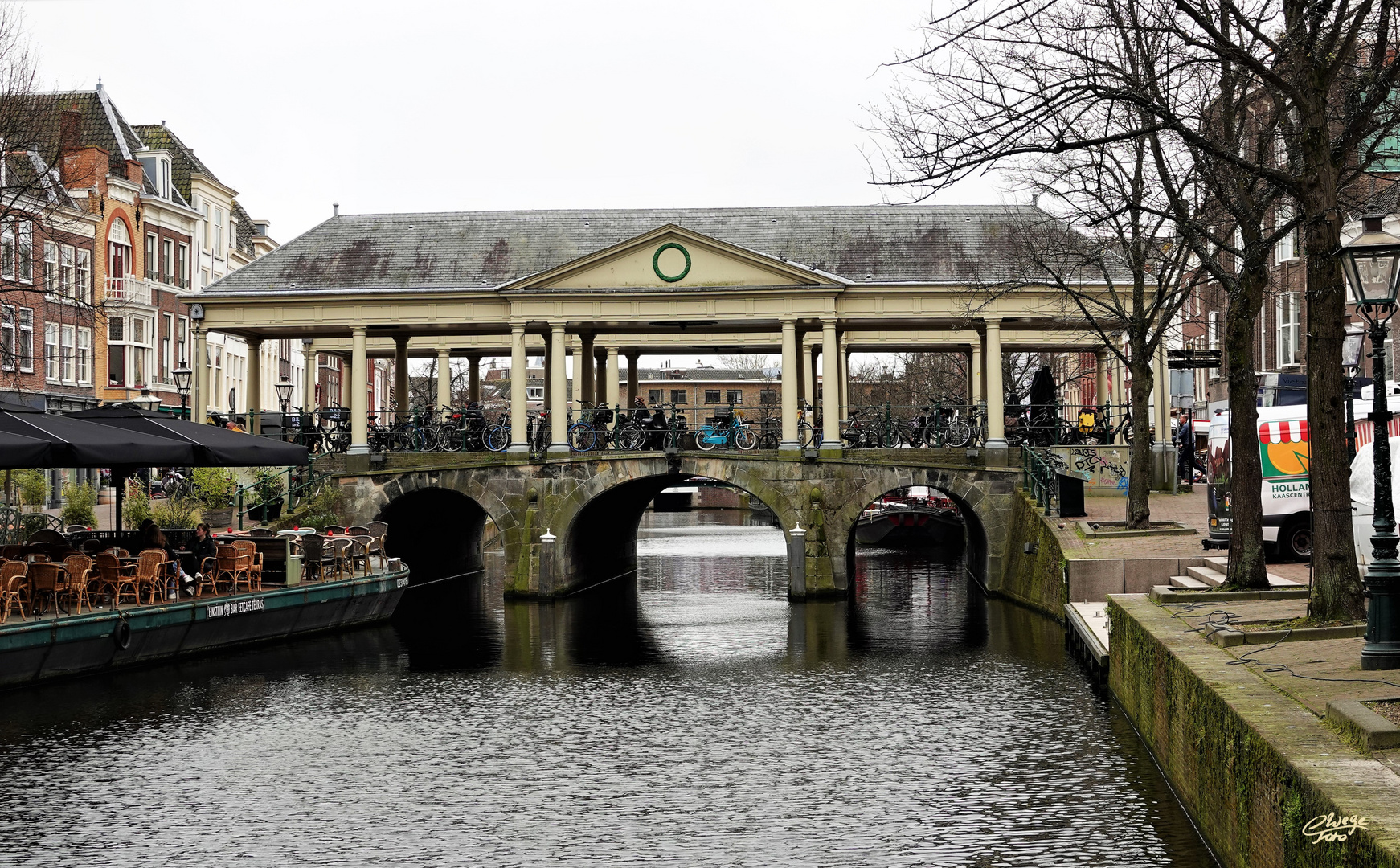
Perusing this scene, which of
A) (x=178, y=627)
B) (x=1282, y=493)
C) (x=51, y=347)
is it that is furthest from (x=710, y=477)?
(x=51, y=347)

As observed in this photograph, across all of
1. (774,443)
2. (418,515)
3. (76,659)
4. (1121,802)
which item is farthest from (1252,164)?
(418,515)

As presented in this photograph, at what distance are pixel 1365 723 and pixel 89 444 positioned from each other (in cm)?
1855

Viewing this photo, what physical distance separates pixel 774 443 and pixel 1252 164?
83.8ft

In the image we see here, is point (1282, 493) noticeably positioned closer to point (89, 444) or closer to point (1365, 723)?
point (1365, 723)

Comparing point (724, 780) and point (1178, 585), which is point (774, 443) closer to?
point (1178, 585)

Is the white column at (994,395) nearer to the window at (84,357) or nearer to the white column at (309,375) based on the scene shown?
the white column at (309,375)

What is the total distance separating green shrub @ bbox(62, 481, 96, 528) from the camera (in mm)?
35250

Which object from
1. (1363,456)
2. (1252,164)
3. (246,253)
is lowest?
(1363,456)

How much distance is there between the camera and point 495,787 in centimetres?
1606

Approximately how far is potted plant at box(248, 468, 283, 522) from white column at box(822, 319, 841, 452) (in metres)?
13.5

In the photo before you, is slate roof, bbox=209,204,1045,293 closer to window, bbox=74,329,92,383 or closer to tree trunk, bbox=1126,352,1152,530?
tree trunk, bbox=1126,352,1152,530

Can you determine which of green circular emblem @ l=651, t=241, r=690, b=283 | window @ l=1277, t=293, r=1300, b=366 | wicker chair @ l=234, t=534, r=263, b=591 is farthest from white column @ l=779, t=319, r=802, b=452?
window @ l=1277, t=293, r=1300, b=366

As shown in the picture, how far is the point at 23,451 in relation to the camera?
21.3 meters

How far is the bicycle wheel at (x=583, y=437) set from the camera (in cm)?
3812
